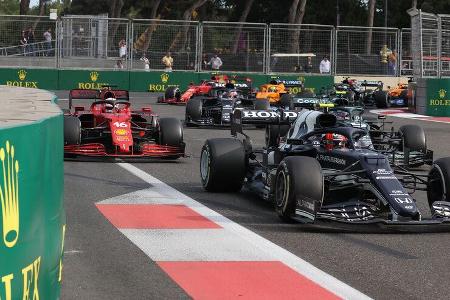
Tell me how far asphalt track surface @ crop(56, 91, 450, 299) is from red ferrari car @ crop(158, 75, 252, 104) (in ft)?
59.0

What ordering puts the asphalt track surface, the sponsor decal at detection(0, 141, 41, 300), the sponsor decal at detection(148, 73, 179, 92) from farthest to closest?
the sponsor decal at detection(148, 73, 179, 92)
the asphalt track surface
the sponsor decal at detection(0, 141, 41, 300)

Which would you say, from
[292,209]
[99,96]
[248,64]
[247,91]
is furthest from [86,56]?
[292,209]

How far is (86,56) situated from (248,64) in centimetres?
634

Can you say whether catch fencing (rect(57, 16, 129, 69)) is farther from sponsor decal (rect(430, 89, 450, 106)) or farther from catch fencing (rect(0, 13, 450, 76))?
sponsor decal (rect(430, 89, 450, 106))

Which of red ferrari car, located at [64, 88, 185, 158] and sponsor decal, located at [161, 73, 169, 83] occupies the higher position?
sponsor decal, located at [161, 73, 169, 83]

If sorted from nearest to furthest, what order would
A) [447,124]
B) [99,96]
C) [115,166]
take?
1. [115,166]
2. [99,96]
3. [447,124]

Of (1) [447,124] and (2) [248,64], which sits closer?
(1) [447,124]

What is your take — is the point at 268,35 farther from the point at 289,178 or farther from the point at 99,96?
the point at 289,178

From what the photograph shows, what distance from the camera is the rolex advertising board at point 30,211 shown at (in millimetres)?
4531

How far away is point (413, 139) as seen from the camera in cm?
1589

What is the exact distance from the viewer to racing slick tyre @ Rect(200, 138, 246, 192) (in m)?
12.4

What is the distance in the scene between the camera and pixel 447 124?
1161 inches

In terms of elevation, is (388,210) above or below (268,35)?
below

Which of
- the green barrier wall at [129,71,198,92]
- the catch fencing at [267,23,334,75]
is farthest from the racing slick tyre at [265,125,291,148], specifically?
the catch fencing at [267,23,334,75]
